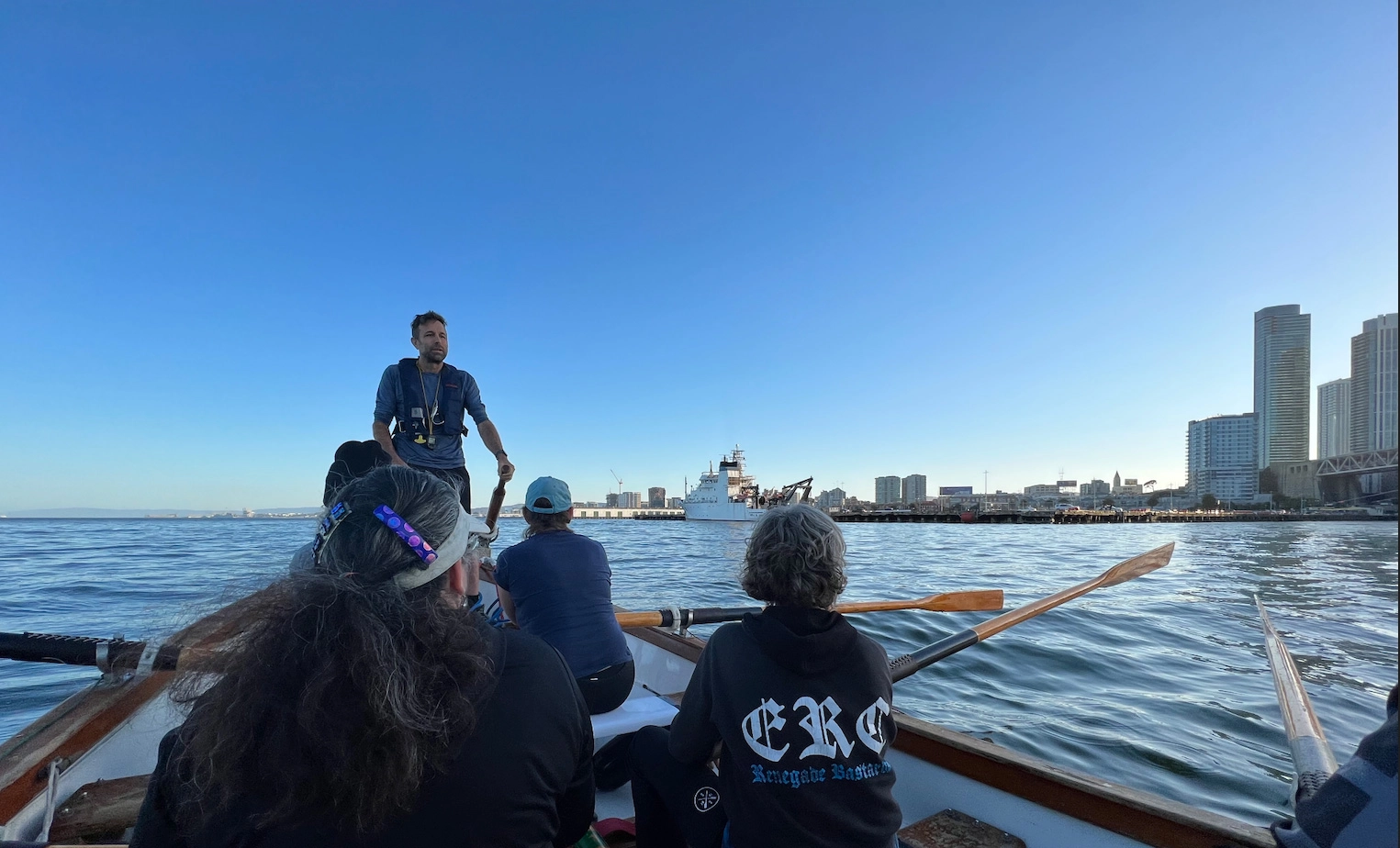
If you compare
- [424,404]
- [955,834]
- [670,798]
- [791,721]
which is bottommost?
[955,834]

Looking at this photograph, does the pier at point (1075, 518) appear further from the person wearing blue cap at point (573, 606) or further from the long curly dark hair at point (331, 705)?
the long curly dark hair at point (331, 705)

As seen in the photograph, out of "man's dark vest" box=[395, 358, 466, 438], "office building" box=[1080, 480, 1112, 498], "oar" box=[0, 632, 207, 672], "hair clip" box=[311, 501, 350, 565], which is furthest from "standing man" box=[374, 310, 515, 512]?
"office building" box=[1080, 480, 1112, 498]

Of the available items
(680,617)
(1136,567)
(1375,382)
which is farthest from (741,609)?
(1136,567)

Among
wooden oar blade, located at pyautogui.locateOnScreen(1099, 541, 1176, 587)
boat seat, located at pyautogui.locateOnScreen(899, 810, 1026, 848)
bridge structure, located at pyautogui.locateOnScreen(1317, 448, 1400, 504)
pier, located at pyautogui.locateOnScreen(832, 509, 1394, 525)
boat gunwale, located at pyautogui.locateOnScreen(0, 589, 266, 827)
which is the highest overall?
bridge structure, located at pyautogui.locateOnScreen(1317, 448, 1400, 504)

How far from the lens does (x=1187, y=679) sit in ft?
21.3

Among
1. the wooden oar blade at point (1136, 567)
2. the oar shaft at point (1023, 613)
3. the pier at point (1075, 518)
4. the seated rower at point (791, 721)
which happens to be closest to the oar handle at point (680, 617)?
the oar shaft at point (1023, 613)

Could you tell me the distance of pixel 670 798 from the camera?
80.2 inches

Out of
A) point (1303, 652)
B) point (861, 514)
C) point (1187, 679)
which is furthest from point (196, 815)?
point (861, 514)

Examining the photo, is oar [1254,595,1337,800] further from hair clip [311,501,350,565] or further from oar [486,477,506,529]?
oar [486,477,506,529]

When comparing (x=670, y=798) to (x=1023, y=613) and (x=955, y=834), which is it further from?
(x=1023, y=613)

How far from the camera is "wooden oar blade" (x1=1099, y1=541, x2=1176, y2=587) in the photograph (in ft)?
17.7

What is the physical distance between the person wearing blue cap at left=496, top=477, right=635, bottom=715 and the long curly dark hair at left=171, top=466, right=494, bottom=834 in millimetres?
1809

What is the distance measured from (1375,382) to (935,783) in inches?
101

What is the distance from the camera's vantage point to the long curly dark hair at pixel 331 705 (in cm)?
94
